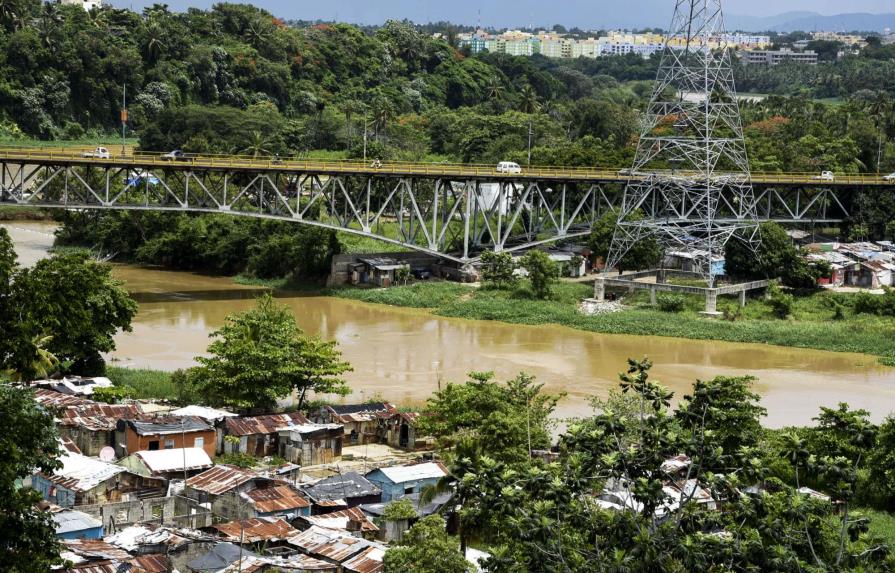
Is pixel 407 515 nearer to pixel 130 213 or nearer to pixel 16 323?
pixel 16 323

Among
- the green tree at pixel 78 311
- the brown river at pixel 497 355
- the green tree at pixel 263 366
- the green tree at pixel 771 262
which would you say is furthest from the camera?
the green tree at pixel 771 262

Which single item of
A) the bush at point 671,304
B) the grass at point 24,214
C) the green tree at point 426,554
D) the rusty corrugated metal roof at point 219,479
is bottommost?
the rusty corrugated metal roof at point 219,479

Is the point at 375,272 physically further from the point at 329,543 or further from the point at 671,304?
the point at 329,543

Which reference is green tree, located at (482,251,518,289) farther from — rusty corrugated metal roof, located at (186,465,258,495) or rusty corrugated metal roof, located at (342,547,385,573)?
rusty corrugated metal roof, located at (342,547,385,573)

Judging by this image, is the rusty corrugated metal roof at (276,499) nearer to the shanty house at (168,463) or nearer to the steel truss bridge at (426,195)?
the shanty house at (168,463)

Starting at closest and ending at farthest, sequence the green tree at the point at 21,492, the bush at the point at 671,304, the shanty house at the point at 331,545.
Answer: the green tree at the point at 21,492 < the shanty house at the point at 331,545 < the bush at the point at 671,304

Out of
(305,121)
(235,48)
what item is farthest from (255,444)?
(235,48)

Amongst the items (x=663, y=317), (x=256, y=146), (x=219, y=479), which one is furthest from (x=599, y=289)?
(x=256, y=146)

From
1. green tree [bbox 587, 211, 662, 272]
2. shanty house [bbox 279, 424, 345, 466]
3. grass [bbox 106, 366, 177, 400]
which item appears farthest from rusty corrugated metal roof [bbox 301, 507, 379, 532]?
green tree [bbox 587, 211, 662, 272]

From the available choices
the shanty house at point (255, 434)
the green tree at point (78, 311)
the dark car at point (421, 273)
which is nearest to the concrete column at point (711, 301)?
the dark car at point (421, 273)
